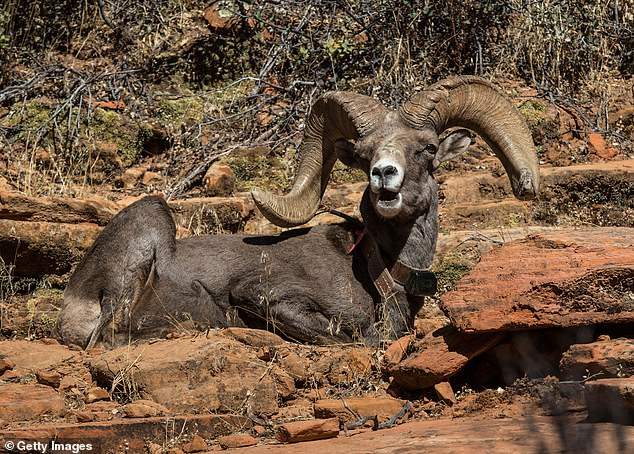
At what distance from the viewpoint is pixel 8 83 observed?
559 inches

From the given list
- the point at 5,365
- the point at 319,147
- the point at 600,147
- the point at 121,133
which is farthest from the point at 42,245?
the point at 600,147

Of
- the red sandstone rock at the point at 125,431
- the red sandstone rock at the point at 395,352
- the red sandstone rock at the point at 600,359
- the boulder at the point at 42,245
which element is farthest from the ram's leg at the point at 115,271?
the red sandstone rock at the point at 600,359

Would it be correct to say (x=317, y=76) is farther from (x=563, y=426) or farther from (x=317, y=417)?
(x=563, y=426)

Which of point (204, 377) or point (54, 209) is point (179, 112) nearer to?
point (54, 209)

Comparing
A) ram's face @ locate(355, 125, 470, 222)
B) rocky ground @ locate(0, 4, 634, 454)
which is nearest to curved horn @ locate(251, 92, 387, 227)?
ram's face @ locate(355, 125, 470, 222)

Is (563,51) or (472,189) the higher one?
(563,51)

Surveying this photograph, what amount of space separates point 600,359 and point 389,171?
2.85 meters

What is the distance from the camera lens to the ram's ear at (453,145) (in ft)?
28.9

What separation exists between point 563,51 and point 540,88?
0.73m

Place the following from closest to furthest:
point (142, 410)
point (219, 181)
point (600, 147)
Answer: point (142, 410), point (219, 181), point (600, 147)

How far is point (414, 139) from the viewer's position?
8477mm

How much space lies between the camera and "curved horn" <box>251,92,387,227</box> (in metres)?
8.73

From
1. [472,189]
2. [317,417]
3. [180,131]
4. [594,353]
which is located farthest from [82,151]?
[594,353]

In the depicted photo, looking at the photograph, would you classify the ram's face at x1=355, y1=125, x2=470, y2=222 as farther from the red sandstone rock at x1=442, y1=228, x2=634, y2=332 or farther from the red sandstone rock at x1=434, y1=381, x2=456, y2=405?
the red sandstone rock at x1=434, y1=381, x2=456, y2=405
